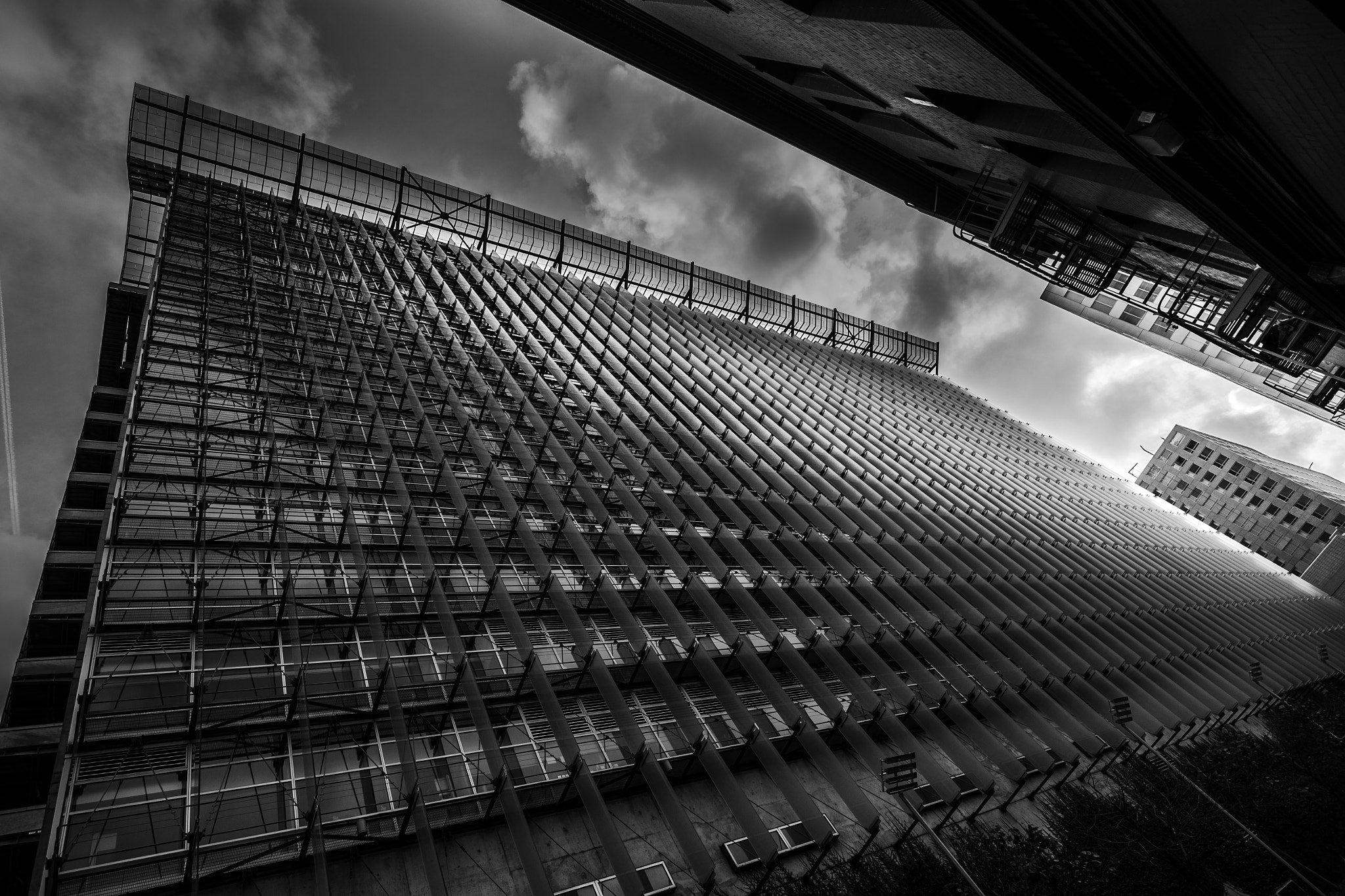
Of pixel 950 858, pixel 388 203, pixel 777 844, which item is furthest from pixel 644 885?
pixel 388 203

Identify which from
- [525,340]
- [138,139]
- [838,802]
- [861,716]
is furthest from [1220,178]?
[138,139]

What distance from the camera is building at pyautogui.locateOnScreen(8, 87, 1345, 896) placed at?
34.8ft

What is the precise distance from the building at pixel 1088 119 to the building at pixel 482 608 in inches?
433

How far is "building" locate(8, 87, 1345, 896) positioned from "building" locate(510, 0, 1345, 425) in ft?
36.1

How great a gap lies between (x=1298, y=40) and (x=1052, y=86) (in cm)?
242

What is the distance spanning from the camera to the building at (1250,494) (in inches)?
3179

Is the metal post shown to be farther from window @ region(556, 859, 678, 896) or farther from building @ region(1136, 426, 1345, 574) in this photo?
building @ region(1136, 426, 1345, 574)

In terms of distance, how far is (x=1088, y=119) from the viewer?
365 inches

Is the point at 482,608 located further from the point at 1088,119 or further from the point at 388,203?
the point at 388,203

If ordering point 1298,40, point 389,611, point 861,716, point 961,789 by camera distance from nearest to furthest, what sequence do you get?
point 1298,40 → point 389,611 → point 861,716 → point 961,789

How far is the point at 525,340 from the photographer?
27.3 metres

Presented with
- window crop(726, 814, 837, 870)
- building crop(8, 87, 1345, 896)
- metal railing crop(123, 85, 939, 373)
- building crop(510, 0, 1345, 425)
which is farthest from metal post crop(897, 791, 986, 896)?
metal railing crop(123, 85, 939, 373)

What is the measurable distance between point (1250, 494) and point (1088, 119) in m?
110

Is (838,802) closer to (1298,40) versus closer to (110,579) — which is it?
(1298,40)
